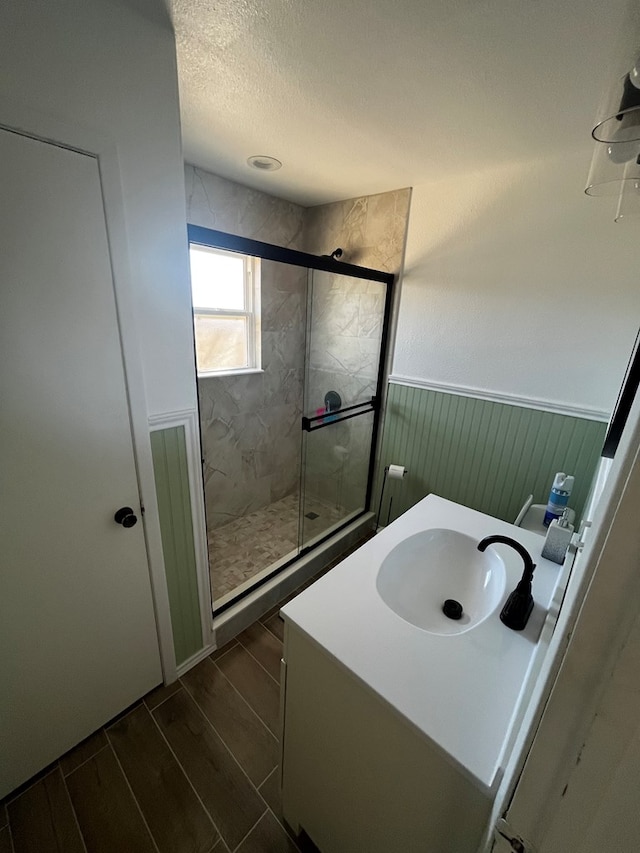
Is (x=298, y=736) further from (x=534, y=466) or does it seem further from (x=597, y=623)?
(x=534, y=466)

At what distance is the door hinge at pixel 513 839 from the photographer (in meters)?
0.39

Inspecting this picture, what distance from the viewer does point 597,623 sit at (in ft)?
0.97

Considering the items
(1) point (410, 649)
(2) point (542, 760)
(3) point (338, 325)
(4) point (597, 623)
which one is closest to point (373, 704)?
(1) point (410, 649)

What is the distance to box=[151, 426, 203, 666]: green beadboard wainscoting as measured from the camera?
133cm

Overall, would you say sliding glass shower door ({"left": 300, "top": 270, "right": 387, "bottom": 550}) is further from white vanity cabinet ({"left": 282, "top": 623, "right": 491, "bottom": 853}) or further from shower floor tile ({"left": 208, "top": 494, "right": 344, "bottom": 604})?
white vanity cabinet ({"left": 282, "top": 623, "right": 491, "bottom": 853})

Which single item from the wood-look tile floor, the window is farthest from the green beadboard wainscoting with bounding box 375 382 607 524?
the wood-look tile floor

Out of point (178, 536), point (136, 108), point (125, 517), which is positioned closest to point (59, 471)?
point (125, 517)

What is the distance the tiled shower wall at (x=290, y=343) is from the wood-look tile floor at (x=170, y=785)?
126 centimetres

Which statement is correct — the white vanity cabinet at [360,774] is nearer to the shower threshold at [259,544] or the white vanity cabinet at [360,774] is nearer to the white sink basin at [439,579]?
the white sink basin at [439,579]

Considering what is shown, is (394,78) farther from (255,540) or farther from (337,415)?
(255,540)

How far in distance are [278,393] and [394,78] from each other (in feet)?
6.48

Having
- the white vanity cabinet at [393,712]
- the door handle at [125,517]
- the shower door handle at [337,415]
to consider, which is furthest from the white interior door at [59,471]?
the shower door handle at [337,415]

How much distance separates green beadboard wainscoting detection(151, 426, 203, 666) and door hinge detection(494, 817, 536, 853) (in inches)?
50.2

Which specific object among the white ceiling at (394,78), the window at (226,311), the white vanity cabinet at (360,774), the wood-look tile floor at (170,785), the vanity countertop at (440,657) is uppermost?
the white ceiling at (394,78)
